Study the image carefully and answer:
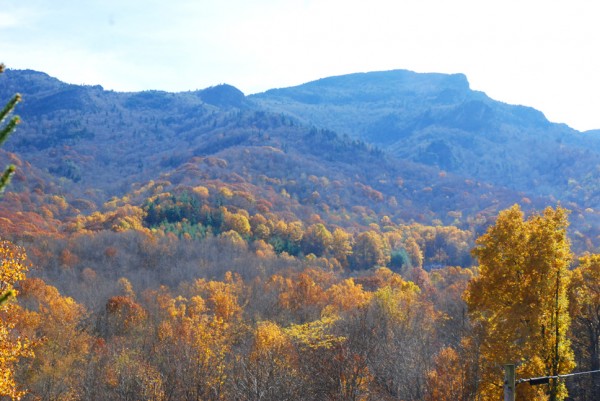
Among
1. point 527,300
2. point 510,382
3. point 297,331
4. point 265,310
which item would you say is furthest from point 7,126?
point 265,310

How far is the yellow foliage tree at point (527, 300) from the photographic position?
2020 centimetres

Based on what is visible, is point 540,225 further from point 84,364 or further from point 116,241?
point 116,241

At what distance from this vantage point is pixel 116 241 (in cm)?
10488

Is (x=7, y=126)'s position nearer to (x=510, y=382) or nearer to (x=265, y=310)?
(x=510, y=382)

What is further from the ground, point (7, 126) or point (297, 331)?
point (7, 126)

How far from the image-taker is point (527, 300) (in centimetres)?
2084

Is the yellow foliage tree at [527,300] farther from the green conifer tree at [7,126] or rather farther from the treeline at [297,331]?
the green conifer tree at [7,126]

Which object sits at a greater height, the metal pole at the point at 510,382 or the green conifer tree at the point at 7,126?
the green conifer tree at the point at 7,126

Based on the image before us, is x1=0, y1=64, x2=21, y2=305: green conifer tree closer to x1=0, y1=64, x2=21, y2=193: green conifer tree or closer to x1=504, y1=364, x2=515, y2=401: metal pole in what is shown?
x1=0, y1=64, x2=21, y2=193: green conifer tree

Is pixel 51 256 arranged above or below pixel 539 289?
below

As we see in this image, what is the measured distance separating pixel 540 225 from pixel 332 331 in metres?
28.6

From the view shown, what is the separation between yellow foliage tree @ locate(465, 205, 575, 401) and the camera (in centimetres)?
2020

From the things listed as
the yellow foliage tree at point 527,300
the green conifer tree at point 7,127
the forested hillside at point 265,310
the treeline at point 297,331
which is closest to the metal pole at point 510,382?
the green conifer tree at point 7,127

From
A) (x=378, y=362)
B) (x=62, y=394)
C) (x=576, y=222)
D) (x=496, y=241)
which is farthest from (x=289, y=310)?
(x=576, y=222)
